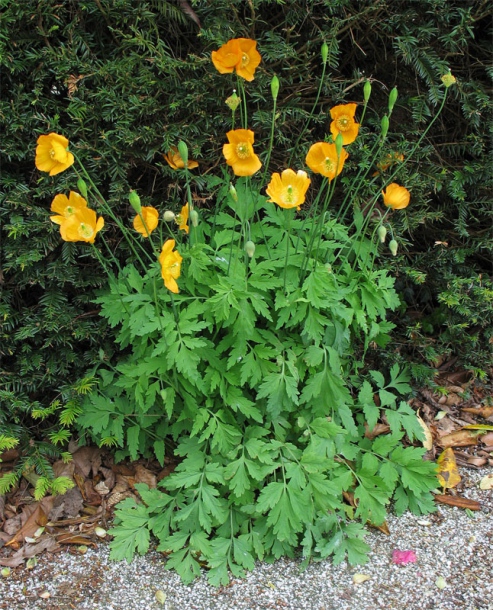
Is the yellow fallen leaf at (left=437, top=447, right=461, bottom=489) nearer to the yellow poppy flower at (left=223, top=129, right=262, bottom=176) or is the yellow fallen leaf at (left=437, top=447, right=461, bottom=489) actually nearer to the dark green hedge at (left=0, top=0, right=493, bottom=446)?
the dark green hedge at (left=0, top=0, right=493, bottom=446)

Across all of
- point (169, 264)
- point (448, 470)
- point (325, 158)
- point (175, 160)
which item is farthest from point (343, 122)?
point (448, 470)

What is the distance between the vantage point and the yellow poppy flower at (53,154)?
6.37 feet

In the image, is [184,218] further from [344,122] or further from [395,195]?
[395,195]

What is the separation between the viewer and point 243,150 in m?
2.09

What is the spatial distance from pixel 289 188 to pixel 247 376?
2.35ft

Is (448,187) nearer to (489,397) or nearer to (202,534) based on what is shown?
(489,397)

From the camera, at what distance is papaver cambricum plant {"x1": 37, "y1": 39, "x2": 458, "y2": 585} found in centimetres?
210

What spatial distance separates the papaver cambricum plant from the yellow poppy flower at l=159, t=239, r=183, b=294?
0.01 m

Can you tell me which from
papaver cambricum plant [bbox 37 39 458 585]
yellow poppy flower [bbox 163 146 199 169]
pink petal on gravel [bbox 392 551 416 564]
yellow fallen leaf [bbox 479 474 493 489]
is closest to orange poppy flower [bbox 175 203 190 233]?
papaver cambricum plant [bbox 37 39 458 585]

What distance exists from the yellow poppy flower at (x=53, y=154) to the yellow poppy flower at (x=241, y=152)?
55cm

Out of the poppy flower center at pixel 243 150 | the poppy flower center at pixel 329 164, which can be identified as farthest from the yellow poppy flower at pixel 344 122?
the poppy flower center at pixel 243 150

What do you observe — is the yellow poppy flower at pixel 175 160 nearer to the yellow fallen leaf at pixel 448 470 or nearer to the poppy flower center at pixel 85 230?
the poppy flower center at pixel 85 230

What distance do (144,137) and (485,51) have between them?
1.68 meters

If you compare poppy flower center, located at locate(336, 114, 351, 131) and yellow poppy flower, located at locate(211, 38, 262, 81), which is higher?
yellow poppy flower, located at locate(211, 38, 262, 81)
